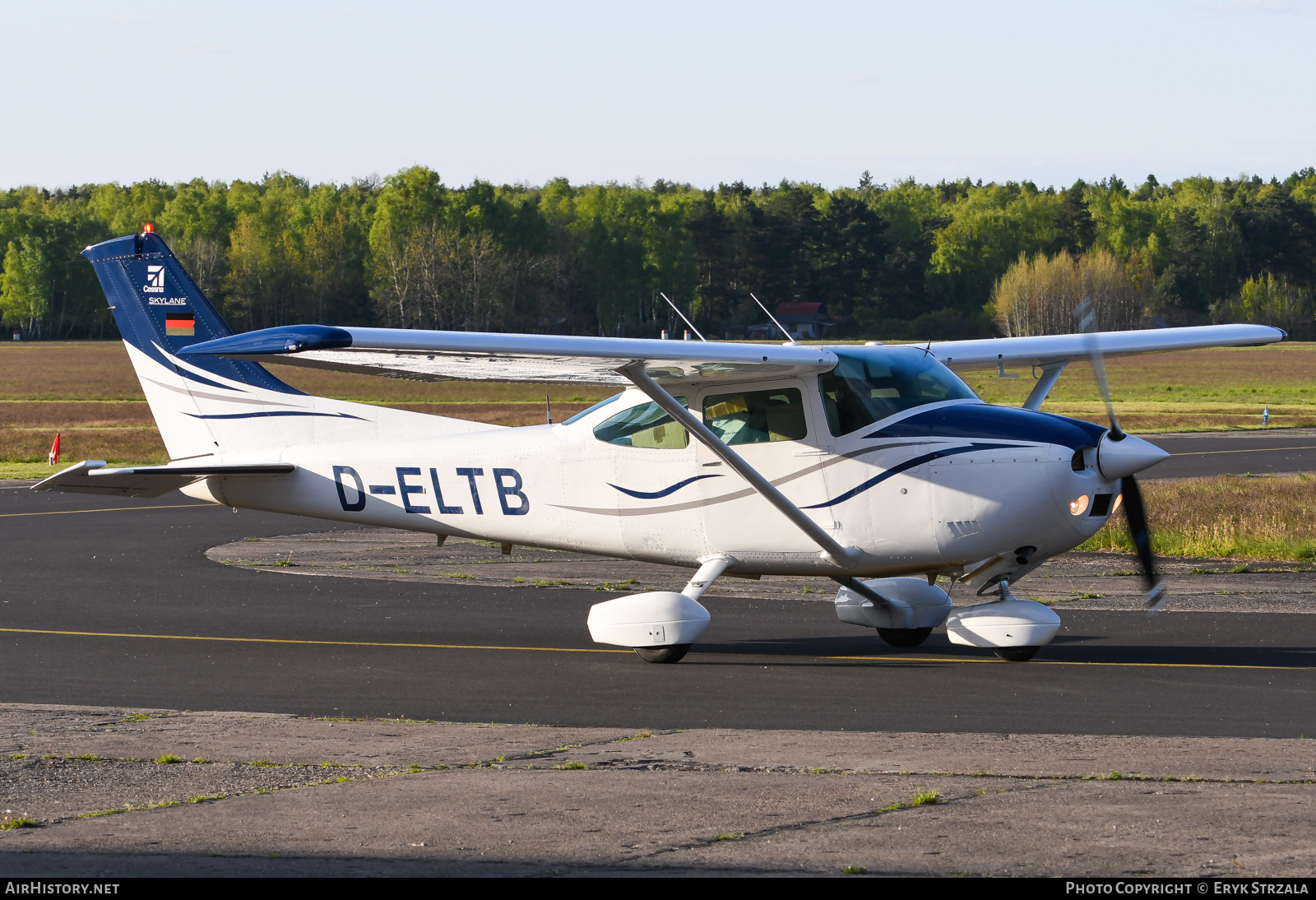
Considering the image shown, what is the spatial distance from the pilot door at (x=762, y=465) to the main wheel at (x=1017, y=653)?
65.5 inches

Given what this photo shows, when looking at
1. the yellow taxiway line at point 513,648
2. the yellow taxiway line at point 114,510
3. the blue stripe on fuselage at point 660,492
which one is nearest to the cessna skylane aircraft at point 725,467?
the blue stripe on fuselage at point 660,492

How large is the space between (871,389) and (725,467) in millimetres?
1339

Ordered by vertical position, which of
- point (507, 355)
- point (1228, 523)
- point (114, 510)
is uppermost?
point (507, 355)

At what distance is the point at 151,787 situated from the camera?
718cm

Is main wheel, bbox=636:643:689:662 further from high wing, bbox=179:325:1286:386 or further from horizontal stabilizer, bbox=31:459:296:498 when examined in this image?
horizontal stabilizer, bbox=31:459:296:498

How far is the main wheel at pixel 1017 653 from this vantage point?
11.0 meters

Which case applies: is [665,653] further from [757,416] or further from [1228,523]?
[1228,523]

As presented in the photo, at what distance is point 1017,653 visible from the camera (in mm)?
11062

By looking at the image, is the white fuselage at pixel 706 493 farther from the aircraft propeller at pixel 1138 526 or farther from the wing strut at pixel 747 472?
the aircraft propeller at pixel 1138 526

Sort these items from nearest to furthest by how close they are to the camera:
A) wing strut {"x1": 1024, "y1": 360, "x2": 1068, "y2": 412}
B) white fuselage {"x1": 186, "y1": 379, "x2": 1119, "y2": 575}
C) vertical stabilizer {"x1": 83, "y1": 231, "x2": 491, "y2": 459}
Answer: white fuselage {"x1": 186, "y1": 379, "x2": 1119, "y2": 575}, wing strut {"x1": 1024, "y1": 360, "x2": 1068, "y2": 412}, vertical stabilizer {"x1": 83, "y1": 231, "x2": 491, "y2": 459}

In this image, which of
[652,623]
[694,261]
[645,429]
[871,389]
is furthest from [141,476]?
[694,261]

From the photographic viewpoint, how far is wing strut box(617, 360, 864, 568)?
1090cm

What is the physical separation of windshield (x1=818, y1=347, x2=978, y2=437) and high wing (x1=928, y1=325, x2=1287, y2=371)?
5.28ft

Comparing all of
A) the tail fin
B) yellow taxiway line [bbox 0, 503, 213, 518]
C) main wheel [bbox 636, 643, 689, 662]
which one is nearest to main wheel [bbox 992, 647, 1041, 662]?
main wheel [bbox 636, 643, 689, 662]
